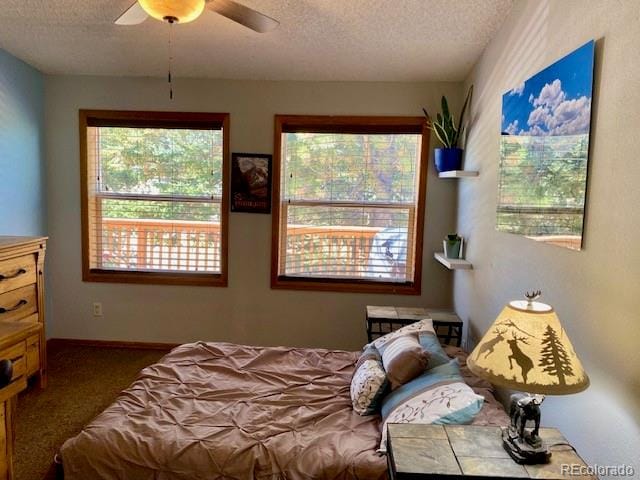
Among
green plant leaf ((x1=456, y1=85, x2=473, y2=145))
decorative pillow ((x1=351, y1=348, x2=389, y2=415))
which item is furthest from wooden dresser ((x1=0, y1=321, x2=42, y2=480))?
green plant leaf ((x1=456, y1=85, x2=473, y2=145))

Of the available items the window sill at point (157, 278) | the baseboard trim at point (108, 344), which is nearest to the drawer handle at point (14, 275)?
the window sill at point (157, 278)

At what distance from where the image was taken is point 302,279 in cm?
377

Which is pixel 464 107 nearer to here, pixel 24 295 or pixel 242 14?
pixel 242 14

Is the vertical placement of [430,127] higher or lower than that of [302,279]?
higher

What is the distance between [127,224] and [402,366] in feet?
9.14

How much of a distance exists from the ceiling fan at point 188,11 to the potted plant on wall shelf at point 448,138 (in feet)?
5.39

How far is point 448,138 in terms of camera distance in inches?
131

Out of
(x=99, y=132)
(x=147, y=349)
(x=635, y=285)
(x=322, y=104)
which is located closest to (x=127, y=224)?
(x=99, y=132)

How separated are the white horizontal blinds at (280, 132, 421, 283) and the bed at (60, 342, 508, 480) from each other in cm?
136

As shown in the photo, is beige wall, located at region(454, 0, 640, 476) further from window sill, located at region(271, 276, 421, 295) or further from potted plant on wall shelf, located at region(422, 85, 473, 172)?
window sill, located at region(271, 276, 421, 295)

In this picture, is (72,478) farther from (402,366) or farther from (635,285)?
(635,285)

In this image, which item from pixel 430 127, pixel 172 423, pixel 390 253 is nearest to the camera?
pixel 172 423

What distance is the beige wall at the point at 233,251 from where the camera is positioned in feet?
11.8

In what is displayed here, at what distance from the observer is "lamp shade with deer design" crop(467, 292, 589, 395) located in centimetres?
121
